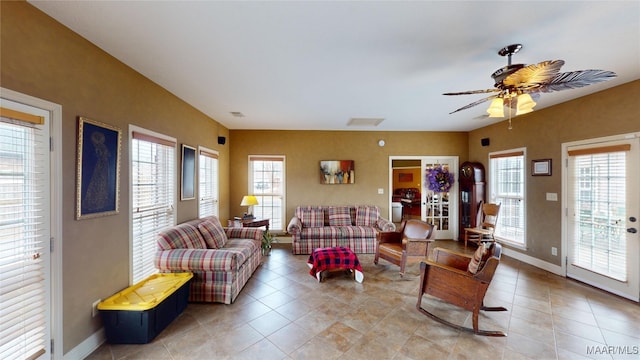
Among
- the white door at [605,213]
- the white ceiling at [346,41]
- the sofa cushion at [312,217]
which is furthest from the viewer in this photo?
the sofa cushion at [312,217]

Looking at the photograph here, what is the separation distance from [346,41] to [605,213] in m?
4.13

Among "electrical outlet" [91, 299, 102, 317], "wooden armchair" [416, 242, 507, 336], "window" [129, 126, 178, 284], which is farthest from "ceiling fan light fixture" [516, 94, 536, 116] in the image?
"electrical outlet" [91, 299, 102, 317]

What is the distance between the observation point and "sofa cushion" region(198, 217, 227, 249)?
3.30 meters

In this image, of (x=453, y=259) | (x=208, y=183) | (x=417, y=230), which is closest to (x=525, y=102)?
(x=453, y=259)

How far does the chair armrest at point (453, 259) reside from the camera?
106 inches

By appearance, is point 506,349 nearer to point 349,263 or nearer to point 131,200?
point 349,263

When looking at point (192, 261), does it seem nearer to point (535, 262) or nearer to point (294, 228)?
point (294, 228)

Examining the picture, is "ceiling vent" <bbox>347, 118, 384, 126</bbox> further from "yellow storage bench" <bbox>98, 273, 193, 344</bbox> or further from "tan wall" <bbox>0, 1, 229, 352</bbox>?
"yellow storage bench" <bbox>98, 273, 193, 344</bbox>

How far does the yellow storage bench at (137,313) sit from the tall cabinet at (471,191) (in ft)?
18.4

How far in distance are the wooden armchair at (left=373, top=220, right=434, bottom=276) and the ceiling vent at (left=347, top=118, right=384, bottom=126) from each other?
2.06 metres

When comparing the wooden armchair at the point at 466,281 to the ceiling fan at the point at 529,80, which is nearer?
the ceiling fan at the point at 529,80

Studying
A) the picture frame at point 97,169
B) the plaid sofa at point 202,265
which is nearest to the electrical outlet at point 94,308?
the plaid sofa at point 202,265

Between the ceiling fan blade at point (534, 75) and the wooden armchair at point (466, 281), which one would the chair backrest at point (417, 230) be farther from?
the ceiling fan blade at point (534, 75)

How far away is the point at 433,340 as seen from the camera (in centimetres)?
216
